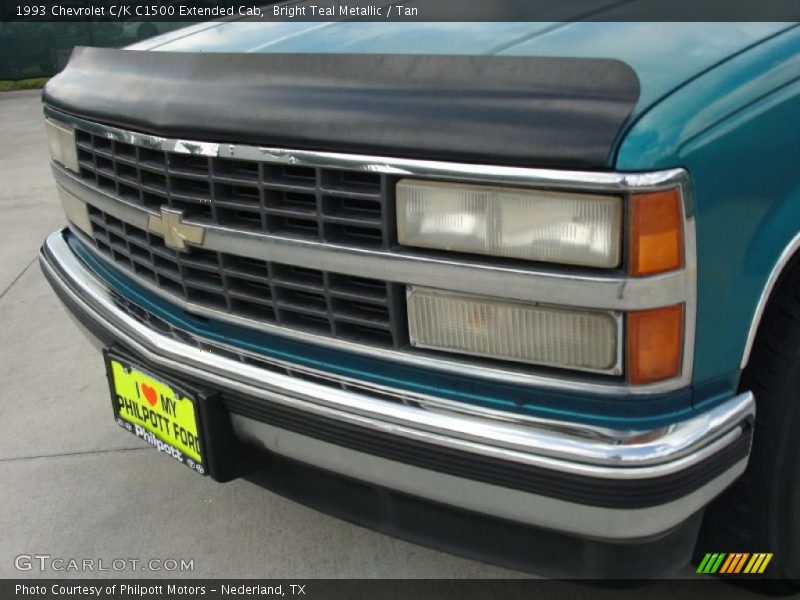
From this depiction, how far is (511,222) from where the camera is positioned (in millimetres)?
1522

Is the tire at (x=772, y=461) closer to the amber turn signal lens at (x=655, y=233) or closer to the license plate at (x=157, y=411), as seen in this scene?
the amber turn signal lens at (x=655, y=233)

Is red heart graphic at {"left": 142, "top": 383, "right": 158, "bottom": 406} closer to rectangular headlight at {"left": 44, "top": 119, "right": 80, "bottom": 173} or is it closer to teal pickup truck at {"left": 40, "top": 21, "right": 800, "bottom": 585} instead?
teal pickup truck at {"left": 40, "top": 21, "right": 800, "bottom": 585}

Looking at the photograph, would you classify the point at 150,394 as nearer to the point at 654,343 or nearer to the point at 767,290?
the point at 654,343

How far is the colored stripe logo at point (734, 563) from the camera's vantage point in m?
1.90

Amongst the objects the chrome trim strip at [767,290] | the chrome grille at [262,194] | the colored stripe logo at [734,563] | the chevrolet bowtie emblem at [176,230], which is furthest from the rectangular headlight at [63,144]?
the colored stripe logo at [734,563]

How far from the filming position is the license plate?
2027mm

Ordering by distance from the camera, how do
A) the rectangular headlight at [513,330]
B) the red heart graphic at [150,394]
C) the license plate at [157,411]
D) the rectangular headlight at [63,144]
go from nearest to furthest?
the rectangular headlight at [513,330]
the license plate at [157,411]
the red heart graphic at [150,394]
the rectangular headlight at [63,144]

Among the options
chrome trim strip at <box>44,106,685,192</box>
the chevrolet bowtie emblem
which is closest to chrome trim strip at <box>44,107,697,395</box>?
chrome trim strip at <box>44,106,685,192</box>

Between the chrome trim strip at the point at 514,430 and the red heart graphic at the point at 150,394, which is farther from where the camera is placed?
the red heart graphic at the point at 150,394

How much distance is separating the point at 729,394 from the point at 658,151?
549 mm

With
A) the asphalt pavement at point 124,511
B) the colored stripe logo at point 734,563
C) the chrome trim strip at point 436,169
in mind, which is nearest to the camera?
the chrome trim strip at point 436,169

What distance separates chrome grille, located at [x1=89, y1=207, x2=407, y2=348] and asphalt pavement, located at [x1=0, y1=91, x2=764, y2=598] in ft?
2.71

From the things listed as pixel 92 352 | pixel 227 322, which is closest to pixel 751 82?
pixel 227 322

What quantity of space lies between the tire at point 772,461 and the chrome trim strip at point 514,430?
119 mm
